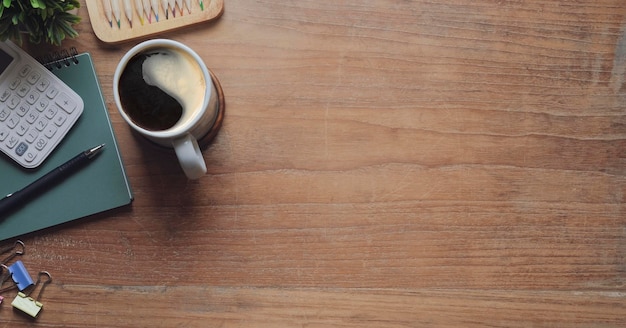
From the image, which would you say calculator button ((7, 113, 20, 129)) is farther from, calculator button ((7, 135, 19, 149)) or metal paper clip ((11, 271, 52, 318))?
metal paper clip ((11, 271, 52, 318))

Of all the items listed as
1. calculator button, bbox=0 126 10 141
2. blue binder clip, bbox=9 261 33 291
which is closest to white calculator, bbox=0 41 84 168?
calculator button, bbox=0 126 10 141

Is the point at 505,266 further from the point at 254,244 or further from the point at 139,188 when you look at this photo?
the point at 139,188

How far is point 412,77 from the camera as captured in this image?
27.3 inches

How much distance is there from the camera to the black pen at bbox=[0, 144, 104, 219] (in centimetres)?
68

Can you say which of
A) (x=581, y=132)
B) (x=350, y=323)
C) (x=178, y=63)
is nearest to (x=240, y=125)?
(x=178, y=63)

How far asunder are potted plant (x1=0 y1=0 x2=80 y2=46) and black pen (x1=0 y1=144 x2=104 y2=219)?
0.12 meters

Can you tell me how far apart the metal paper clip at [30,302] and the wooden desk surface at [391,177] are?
0.04 m

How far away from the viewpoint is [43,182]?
684mm

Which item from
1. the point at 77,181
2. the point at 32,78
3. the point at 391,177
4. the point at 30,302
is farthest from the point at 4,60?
the point at 391,177

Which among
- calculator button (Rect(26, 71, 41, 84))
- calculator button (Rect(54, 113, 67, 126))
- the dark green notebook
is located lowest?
the dark green notebook

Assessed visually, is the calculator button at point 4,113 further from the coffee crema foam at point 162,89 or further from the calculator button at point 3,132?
the coffee crema foam at point 162,89

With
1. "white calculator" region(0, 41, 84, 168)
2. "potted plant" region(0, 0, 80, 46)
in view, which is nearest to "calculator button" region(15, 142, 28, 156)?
"white calculator" region(0, 41, 84, 168)

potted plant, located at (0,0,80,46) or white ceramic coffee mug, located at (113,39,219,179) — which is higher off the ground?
potted plant, located at (0,0,80,46)

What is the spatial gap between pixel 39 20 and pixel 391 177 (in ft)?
1.25
